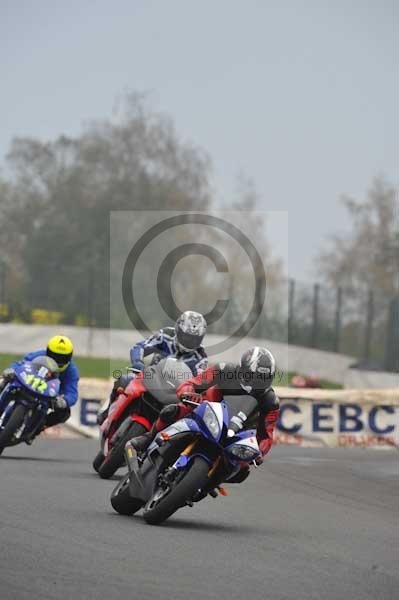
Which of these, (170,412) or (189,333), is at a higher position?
(189,333)

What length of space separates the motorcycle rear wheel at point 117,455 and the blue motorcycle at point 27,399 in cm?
158

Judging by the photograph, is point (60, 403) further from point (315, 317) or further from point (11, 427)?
point (315, 317)

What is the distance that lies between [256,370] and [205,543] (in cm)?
173

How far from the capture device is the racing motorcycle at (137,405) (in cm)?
1359

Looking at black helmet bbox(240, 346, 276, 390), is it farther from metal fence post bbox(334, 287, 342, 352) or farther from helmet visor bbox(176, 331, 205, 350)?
metal fence post bbox(334, 287, 342, 352)

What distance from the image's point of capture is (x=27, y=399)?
17.3 metres

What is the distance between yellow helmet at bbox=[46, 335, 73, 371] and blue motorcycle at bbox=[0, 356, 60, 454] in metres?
0.10

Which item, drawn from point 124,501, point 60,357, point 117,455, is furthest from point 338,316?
point 124,501

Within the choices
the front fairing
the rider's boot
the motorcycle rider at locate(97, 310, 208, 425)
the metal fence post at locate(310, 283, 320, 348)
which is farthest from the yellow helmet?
the metal fence post at locate(310, 283, 320, 348)

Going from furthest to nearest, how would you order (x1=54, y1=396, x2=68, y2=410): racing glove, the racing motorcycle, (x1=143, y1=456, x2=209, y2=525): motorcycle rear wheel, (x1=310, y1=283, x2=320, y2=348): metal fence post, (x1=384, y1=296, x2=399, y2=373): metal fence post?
1. (x1=310, y1=283, x2=320, y2=348): metal fence post
2. (x1=384, y1=296, x2=399, y2=373): metal fence post
3. (x1=54, y1=396, x2=68, y2=410): racing glove
4. the racing motorcycle
5. (x1=143, y1=456, x2=209, y2=525): motorcycle rear wheel

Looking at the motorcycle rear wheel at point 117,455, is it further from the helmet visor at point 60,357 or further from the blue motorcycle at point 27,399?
the helmet visor at point 60,357

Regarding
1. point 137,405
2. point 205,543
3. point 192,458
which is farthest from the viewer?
point 137,405

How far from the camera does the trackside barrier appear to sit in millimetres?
24344

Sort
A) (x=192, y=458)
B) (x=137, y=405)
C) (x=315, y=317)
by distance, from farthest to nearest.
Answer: (x=315, y=317)
(x=137, y=405)
(x=192, y=458)
